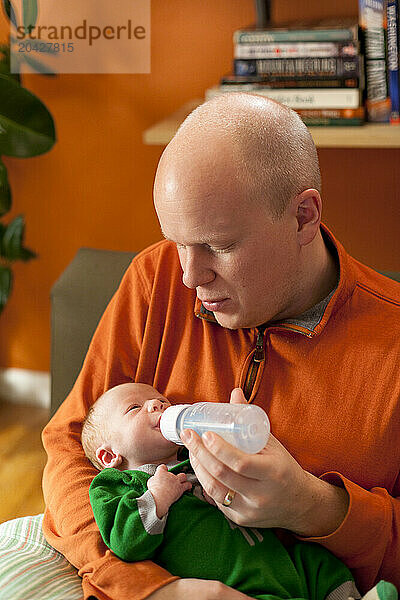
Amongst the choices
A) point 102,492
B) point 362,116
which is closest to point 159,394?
point 102,492

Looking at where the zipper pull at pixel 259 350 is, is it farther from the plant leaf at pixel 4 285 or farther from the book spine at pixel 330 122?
the plant leaf at pixel 4 285

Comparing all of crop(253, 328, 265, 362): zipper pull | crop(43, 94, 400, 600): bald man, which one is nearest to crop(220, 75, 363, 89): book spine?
crop(43, 94, 400, 600): bald man

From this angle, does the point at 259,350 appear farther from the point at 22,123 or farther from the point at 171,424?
the point at 22,123

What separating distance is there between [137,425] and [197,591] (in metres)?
0.29

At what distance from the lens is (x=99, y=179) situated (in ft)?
9.15

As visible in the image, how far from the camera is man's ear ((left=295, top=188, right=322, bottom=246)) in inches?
50.8

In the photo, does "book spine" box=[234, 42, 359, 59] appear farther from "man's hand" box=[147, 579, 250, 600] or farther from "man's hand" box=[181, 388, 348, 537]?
"man's hand" box=[147, 579, 250, 600]

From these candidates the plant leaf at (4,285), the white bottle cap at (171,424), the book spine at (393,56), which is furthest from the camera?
the plant leaf at (4,285)

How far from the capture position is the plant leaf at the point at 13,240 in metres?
2.84

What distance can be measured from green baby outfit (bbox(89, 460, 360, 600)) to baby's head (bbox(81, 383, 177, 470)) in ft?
0.28

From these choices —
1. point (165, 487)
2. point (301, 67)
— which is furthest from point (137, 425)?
point (301, 67)

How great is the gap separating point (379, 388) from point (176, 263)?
0.46 m

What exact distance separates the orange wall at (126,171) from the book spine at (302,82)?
0.35 meters

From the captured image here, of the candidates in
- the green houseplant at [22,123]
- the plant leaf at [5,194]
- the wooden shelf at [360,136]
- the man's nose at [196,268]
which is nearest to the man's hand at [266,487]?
the man's nose at [196,268]
